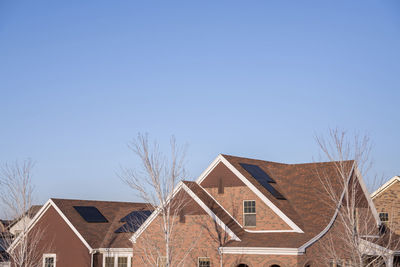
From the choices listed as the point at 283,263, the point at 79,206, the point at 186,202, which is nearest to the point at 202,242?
the point at 186,202

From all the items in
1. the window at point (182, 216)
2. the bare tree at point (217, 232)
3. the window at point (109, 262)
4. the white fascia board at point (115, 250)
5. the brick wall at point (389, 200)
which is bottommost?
the window at point (109, 262)

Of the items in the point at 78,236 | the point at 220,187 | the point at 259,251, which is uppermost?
the point at 220,187

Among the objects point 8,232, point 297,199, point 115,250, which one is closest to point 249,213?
point 297,199

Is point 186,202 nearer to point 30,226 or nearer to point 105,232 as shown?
point 105,232

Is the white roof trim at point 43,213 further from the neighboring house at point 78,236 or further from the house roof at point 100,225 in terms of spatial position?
the house roof at point 100,225

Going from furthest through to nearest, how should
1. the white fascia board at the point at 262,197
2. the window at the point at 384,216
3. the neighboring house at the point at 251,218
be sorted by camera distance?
the window at the point at 384,216, the white fascia board at the point at 262,197, the neighboring house at the point at 251,218

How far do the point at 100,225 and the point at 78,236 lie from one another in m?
2.78

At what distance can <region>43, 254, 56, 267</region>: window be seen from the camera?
34.6 metres

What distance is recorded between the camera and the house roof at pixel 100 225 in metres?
34.2

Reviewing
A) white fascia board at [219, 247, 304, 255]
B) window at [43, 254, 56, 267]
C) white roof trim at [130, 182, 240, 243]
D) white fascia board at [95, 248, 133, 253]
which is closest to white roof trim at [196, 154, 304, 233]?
white roof trim at [130, 182, 240, 243]

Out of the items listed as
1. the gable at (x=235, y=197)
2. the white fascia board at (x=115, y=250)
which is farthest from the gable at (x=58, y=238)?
the gable at (x=235, y=197)

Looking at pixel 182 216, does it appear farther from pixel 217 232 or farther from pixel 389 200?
pixel 389 200

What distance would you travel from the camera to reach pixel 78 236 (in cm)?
3403

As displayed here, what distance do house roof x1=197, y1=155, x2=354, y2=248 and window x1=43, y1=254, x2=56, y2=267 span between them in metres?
15.3
